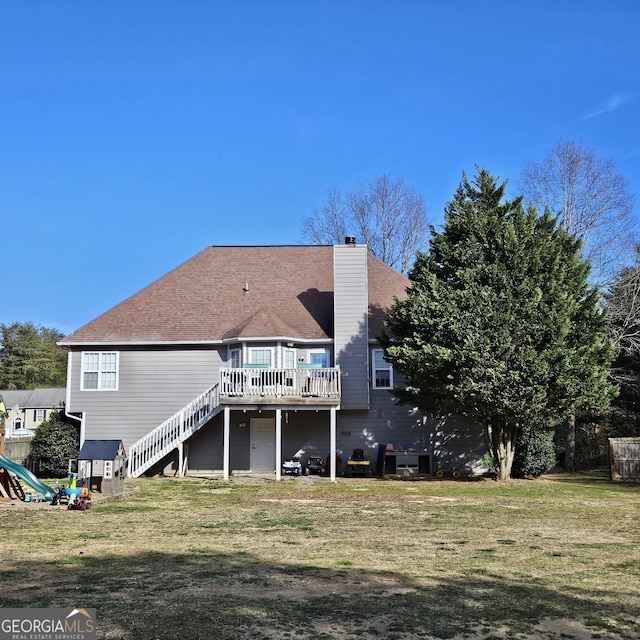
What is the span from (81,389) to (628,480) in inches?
745

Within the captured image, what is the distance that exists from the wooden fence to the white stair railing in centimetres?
1326

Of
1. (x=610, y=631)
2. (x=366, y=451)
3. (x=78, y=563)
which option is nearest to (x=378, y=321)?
(x=366, y=451)

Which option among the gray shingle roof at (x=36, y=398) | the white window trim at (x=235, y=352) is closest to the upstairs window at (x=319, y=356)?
the white window trim at (x=235, y=352)

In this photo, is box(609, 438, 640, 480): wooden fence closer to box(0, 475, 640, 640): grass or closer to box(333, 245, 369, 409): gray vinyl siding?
box(0, 475, 640, 640): grass

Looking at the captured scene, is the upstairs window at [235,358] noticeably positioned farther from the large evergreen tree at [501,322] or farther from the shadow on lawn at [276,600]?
the shadow on lawn at [276,600]

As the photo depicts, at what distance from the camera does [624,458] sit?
23172 mm

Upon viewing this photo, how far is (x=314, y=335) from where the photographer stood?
80.9 feet

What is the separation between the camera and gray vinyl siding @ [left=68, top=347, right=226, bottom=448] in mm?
24734

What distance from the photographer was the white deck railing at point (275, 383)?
22109 millimetres

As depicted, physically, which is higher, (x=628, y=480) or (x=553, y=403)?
(x=553, y=403)

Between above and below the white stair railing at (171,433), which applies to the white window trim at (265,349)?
above

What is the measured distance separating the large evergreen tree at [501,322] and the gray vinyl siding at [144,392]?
7.57 meters

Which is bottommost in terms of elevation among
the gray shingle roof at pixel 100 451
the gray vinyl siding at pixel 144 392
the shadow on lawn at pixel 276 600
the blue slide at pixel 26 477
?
the shadow on lawn at pixel 276 600

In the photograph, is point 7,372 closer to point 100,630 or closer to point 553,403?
point 553,403
